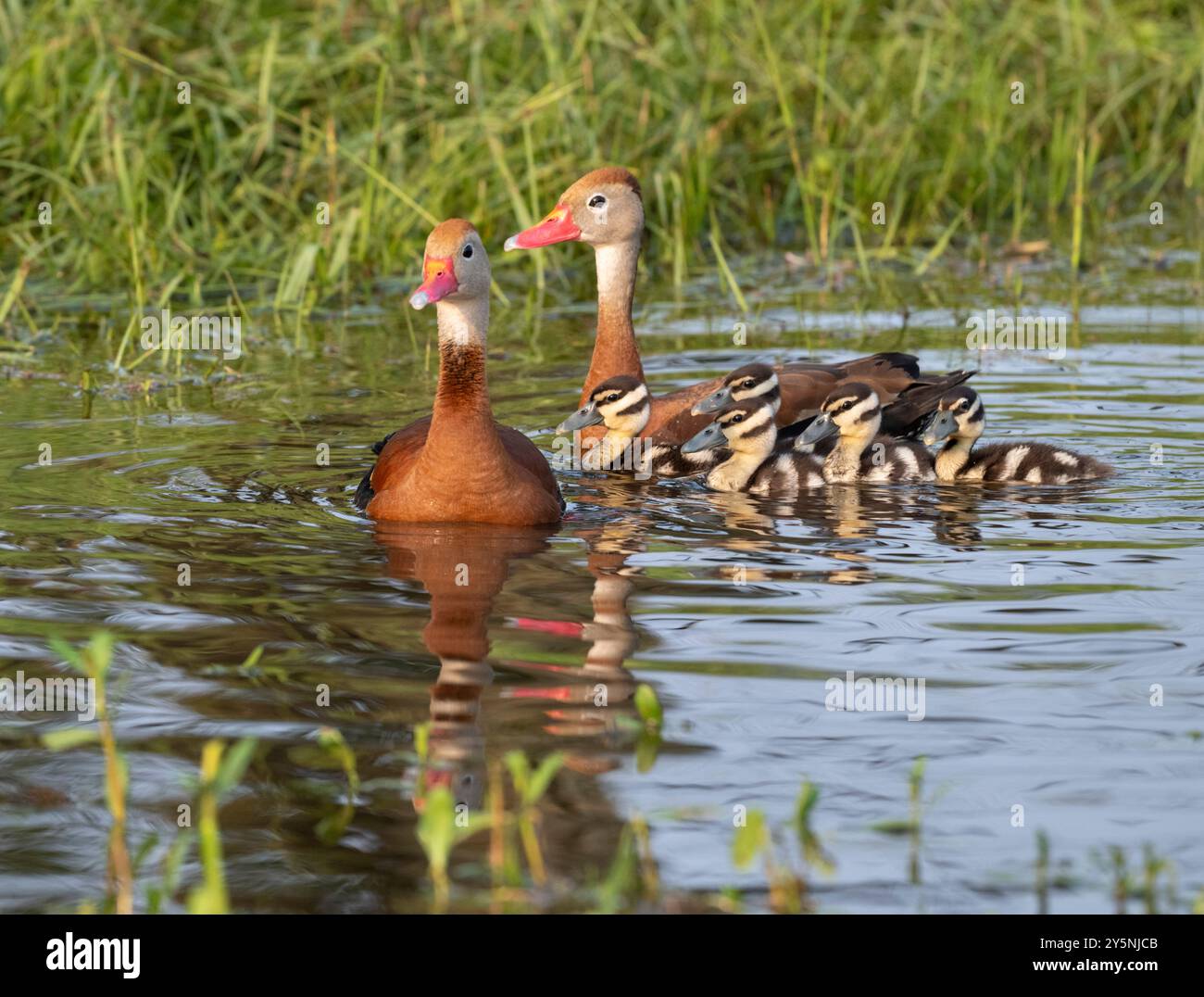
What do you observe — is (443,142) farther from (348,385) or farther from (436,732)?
(436,732)

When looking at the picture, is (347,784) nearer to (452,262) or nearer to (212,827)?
(212,827)

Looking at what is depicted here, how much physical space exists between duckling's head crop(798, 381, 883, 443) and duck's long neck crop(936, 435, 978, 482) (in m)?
0.31

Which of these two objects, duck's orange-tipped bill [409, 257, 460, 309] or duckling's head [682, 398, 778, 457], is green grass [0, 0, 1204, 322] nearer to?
duckling's head [682, 398, 778, 457]

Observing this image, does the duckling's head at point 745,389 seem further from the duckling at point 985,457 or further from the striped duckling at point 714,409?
the duckling at point 985,457

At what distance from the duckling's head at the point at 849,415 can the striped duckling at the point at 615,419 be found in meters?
0.74

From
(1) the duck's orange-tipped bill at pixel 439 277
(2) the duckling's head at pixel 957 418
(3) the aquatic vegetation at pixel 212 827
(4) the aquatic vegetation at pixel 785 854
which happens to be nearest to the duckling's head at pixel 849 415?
(2) the duckling's head at pixel 957 418

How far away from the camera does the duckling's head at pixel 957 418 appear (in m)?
7.90

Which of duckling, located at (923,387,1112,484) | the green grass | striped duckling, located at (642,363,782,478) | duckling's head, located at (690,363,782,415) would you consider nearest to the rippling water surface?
duckling, located at (923,387,1112,484)

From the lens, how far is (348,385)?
9.80m

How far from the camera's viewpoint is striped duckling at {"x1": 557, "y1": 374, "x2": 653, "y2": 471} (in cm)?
833

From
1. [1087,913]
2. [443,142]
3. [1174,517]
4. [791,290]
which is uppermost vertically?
[443,142]

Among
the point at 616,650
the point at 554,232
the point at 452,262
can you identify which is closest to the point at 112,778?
the point at 616,650
